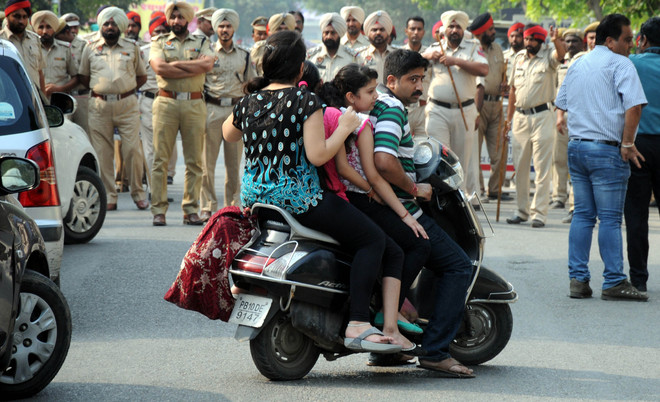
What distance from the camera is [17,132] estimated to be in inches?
299

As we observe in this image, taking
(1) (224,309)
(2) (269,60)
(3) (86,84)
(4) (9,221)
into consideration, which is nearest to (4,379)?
(4) (9,221)

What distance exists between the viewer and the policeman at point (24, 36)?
523 inches

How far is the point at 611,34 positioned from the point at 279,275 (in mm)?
4324

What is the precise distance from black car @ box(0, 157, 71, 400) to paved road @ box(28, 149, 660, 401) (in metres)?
0.19

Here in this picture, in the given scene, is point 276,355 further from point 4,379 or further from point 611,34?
point 611,34

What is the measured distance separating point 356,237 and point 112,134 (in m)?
9.22

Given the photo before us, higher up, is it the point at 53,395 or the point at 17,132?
the point at 17,132

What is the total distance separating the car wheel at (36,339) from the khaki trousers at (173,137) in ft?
23.4

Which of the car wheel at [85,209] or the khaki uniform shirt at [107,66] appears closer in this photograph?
the car wheel at [85,209]

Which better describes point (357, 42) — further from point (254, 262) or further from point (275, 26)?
point (254, 262)

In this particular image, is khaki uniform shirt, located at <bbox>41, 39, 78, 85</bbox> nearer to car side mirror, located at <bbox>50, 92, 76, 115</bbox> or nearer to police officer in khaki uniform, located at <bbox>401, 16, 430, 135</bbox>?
police officer in khaki uniform, located at <bbox>401, 16, 430, 135</bbox>

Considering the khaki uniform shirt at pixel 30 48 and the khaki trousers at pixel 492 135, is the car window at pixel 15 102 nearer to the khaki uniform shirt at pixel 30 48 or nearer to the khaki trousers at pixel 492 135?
the khaki uniform shirt at pixel 30 48

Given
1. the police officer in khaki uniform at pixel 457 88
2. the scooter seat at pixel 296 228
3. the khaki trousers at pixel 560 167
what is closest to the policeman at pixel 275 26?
the police officer in khaki uniform at pixel 457 88

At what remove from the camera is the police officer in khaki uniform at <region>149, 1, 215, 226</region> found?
41.8ft
